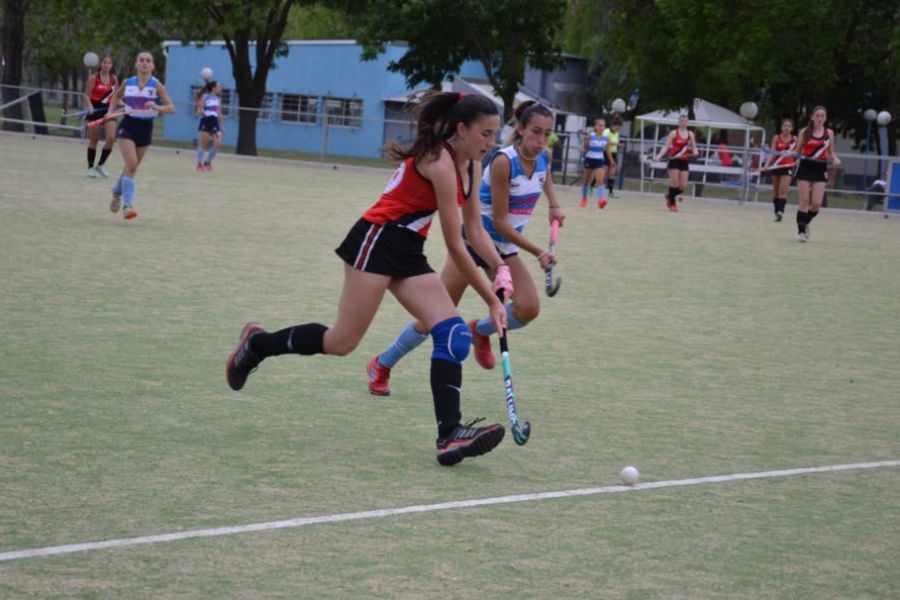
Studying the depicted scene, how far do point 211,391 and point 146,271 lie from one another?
17.9ft

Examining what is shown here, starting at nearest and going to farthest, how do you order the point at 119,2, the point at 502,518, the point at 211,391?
1. the point at 502,518
2. the point at 211,391
3. the point at 119,2

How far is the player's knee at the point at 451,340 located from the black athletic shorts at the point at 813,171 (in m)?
17.2

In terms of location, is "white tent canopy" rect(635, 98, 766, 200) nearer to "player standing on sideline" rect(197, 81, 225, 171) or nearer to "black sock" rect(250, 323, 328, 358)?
"player standing on sideline" rect(197, 81, 225, 171)

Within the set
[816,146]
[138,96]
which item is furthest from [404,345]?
[816,146]

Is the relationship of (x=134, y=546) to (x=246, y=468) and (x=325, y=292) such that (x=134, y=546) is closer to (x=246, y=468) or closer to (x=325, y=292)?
(x=246, y=468)

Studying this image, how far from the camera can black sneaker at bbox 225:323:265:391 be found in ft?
24.2

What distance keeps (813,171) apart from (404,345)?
16.0 meters

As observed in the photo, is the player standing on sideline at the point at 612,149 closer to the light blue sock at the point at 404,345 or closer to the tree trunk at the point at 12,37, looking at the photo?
the tree trunk at the point at 12,37

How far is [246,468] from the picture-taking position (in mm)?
6266

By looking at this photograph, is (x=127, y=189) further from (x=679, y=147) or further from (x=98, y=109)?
(x=679, y=147)

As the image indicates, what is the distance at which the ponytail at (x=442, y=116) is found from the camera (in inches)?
260

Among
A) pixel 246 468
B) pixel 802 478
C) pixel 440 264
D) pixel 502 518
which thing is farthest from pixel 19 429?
pixel 440 264

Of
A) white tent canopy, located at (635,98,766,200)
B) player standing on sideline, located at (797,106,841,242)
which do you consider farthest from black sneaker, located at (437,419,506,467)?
white tent canopy, located at (635,98,766,200)

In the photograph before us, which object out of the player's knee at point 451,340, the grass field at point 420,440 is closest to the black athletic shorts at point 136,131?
the grass field at point 420,440
